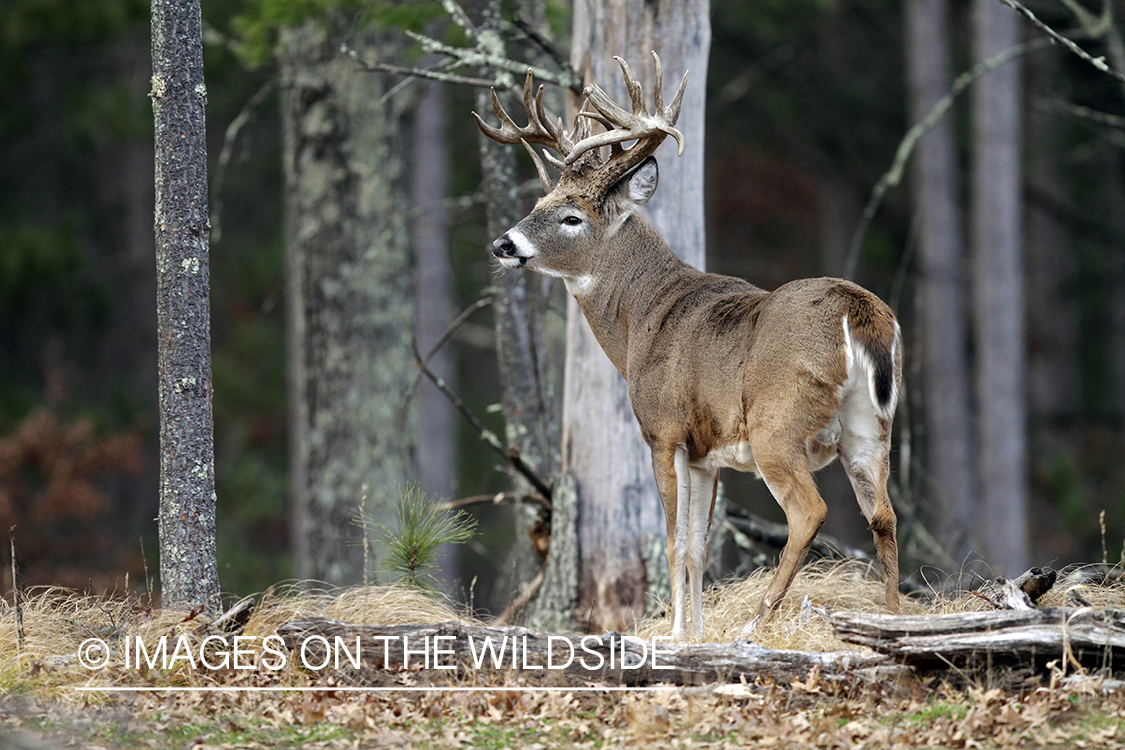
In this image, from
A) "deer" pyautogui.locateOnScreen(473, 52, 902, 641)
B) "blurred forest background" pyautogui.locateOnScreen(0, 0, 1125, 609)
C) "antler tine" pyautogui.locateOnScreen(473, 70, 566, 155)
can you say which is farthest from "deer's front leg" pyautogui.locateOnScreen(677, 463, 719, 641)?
"blurred forest background" pyautogui.locateOnScreen(0, 0, 1125, 609)

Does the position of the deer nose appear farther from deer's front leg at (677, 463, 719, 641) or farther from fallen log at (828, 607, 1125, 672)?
fallen log at (828, 607, 1125, 672)

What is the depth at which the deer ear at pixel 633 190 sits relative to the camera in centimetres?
612

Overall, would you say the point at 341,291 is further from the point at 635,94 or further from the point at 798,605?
the point at 798,605

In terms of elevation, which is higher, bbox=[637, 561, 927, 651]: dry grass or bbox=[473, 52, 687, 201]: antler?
bbox=[473, 52, 687, 201]: antler

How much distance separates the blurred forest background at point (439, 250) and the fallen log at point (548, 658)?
915 centimetres

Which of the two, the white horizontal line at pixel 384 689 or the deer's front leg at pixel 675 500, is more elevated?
the deer's front leg at pixel 675 500

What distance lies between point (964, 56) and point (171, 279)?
19.0 m

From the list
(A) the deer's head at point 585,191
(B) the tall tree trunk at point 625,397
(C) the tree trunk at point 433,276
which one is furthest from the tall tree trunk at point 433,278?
(A) the deer's head at point 585,191

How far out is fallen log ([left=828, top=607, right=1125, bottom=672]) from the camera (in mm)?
4527

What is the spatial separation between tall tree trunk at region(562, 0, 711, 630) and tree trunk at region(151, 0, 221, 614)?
2426 mm

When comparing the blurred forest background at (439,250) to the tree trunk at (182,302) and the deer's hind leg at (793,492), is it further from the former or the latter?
the deer's hind leg at (793,492)

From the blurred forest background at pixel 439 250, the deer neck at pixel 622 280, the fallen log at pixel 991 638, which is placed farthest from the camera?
the blurred forest background at pixel 439 250

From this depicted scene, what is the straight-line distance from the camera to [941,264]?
16.9 m

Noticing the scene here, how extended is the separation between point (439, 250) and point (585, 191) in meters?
12.4
